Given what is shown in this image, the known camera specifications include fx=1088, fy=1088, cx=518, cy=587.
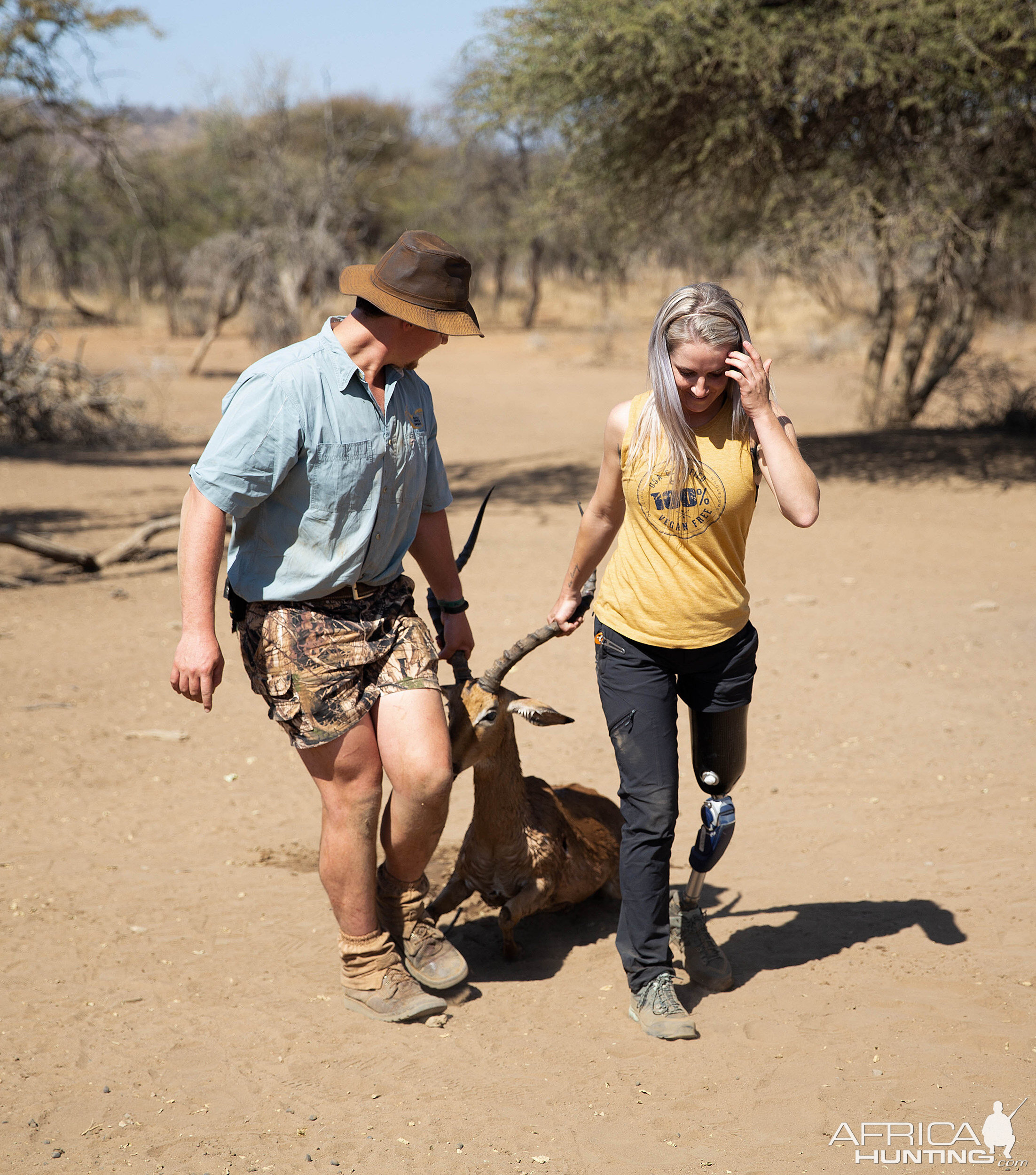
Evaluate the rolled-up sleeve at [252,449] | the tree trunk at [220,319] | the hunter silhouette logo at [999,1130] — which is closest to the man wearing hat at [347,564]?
the rolled-up sleeve at [252,449]

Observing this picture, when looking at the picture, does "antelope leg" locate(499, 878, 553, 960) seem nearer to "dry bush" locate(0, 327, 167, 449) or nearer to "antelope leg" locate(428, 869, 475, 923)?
"antelope leg" locate(428, 869, 475, 923)

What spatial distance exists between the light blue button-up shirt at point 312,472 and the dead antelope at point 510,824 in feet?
1.49

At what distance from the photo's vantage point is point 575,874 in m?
3.74

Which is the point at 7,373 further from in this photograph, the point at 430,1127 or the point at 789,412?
the point at 430,1127

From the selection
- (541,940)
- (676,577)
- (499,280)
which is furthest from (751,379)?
(499,280)

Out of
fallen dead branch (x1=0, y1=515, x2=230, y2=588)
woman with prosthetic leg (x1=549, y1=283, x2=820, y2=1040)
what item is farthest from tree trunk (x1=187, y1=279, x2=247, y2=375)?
woman with prosthetic leg (x1=549, y1=283, x2=820, y2=1040)

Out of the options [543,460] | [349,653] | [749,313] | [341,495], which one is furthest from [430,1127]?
Answer: [749,313]

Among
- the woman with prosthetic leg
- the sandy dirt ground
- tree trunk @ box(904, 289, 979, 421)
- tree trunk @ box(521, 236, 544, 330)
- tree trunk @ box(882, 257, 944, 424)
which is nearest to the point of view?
the sandy dirt ground

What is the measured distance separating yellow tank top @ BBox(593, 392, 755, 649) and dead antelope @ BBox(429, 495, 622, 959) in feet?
1.30

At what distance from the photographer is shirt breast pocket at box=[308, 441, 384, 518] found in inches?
111

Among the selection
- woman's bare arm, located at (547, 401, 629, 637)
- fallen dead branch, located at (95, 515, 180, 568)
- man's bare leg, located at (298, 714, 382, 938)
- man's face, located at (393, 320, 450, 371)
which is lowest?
fallen dead branch, located at (95, 515, 180, 568)

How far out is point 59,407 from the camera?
15.4 meters

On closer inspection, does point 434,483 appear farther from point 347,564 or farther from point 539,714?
point 539,714

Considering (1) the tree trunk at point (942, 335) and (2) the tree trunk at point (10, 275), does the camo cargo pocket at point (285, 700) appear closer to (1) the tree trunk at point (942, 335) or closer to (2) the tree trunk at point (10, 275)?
(1) the tree trunk at point (942, 335)
